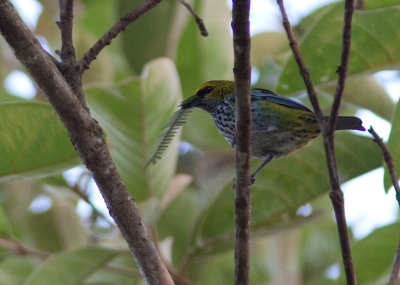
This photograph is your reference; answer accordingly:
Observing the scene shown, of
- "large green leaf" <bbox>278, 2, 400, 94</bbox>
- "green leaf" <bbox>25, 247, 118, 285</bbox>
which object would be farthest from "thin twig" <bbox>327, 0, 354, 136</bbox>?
"green leaf" <bbox>25, 247, 118, 285</bbox>

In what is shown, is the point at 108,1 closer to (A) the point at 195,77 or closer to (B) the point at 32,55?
(A) the point at 195,77

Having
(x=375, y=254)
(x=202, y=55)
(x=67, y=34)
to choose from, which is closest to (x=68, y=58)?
(x=67, y=34)

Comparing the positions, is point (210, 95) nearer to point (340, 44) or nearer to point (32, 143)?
point (340, 44)

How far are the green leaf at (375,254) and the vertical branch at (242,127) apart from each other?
3.39 feet

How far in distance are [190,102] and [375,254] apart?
1.08 metres

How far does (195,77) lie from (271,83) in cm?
46

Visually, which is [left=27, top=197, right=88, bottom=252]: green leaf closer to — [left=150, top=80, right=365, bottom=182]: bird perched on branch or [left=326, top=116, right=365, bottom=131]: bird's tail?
[left=150, top=80, right=365, bottom=182]: bird perched on branch

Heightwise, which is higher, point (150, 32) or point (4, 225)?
point (150, 32)

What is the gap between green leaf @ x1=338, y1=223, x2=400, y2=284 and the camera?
2.62 meters

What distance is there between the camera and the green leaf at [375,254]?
2621 mm

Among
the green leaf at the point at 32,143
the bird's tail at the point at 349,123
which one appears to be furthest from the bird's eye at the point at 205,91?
the green leaf at the point at 32,143

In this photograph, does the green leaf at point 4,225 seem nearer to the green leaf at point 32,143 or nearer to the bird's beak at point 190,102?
the green leaf at point 32,143

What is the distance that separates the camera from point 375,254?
2.70 m

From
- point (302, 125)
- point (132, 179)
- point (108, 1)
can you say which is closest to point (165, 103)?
point (132, 179)
